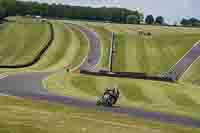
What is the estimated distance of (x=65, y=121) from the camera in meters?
31.5

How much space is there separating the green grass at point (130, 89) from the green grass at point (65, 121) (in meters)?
20.4

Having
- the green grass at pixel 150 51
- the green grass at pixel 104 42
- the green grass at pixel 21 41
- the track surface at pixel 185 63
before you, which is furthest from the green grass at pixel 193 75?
the green grass at pixel 21 41

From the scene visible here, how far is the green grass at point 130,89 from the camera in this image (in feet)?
199

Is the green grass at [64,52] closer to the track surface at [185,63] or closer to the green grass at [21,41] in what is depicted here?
the green grass at [21,41]

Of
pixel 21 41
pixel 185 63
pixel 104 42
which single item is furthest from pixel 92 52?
pixel 185 63

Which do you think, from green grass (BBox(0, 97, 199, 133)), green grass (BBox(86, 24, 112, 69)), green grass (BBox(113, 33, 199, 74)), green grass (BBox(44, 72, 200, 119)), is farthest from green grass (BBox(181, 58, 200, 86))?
green grass (BBox(0, 97, 199, 133))

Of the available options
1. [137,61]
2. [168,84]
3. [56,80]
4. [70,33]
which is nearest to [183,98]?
[168,84]

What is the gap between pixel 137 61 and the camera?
114625 mm

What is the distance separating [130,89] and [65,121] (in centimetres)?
3643

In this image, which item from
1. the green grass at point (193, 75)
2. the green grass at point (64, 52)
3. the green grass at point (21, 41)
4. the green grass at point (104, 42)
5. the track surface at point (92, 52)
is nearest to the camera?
the green grass at point (193, 75)

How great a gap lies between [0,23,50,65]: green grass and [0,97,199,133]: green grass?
2660 inches

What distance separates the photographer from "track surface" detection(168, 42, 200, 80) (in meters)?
99.4

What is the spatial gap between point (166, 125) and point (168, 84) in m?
43.1

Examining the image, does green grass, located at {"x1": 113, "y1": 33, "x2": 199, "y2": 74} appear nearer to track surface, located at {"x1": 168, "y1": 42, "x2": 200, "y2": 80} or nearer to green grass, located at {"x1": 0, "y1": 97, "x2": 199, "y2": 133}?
track surface, located at {"x1": 168, "y1": 42, "x2": 200, "y2": 80}
